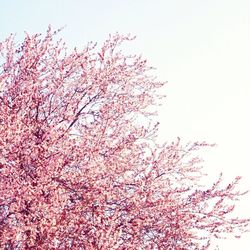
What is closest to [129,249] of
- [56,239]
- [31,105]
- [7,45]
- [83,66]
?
[56,239]

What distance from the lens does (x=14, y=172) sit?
7109mm

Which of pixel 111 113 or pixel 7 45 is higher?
pixel 7 45

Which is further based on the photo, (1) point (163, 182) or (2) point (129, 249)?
(1) point (163, 182)

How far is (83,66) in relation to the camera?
405 inches

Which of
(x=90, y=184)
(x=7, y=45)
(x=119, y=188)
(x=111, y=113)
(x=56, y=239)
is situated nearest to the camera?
(x=56, y=239)

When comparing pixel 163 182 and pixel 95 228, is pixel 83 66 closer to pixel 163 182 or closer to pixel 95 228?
pixel 163 182

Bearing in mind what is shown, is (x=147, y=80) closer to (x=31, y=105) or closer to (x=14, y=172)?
(x=31, y=105)

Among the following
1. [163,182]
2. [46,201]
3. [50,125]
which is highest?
[50,125]

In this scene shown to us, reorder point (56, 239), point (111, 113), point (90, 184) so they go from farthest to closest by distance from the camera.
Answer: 1. point (111, 113)
2. point (90, 184)
3. point (56, 239)

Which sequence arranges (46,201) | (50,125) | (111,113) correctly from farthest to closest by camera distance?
1. (111,113)
2. (50,125)
3. (46,201)

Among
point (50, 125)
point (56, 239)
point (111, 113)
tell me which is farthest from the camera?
point (111, 113)

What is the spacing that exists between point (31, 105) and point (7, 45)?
7.17 feet

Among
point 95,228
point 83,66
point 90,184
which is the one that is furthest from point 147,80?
point 95,228

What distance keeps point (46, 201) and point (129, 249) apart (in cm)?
149
